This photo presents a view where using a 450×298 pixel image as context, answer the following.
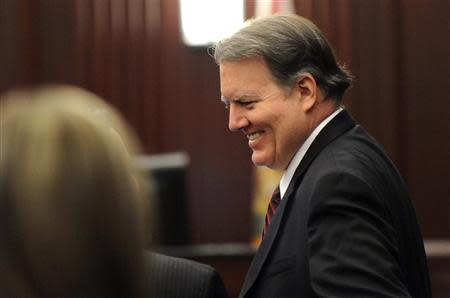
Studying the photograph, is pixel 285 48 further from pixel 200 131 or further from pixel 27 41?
pixel 27 41

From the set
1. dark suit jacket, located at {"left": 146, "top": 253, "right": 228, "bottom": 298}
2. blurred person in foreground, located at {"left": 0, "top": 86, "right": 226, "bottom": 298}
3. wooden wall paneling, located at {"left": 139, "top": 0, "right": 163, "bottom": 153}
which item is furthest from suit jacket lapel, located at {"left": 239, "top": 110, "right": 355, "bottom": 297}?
wooden wall paneling, located at {"left": 139, "top": 0, "right": 163, "bottom": 153}

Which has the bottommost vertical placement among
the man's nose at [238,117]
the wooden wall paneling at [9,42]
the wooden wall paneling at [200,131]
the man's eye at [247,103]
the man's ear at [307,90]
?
the wooden wall paneling at [200,131]

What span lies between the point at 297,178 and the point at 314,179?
119mm

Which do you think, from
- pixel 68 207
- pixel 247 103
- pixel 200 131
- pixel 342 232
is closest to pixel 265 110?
pixel 247 103

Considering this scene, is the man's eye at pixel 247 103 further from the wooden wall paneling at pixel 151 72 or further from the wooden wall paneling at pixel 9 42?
the wooden wall paneling at pixel 9 42

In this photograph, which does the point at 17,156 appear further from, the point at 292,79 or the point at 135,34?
the point at 135,34

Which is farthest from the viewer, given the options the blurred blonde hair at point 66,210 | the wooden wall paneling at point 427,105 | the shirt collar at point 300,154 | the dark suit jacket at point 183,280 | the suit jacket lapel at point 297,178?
the wooden wall paneling at point 427,105

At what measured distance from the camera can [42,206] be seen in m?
0.97

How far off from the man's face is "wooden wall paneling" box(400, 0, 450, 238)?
295cm

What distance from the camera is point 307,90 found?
2252 mm

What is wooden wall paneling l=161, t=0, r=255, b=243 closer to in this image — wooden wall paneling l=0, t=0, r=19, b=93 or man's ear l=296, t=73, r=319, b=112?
wooden wall paneling l=0, t=0, r=19, b=93

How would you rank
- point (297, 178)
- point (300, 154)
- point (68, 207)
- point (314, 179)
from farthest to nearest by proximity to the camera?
point (300, 154), point (297, 178), point (314, 179), point (68, 207)

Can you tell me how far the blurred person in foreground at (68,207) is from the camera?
97 cm

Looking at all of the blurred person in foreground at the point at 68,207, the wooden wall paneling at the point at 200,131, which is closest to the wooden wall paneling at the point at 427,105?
the wooden wall paneling at the point at 200,131
